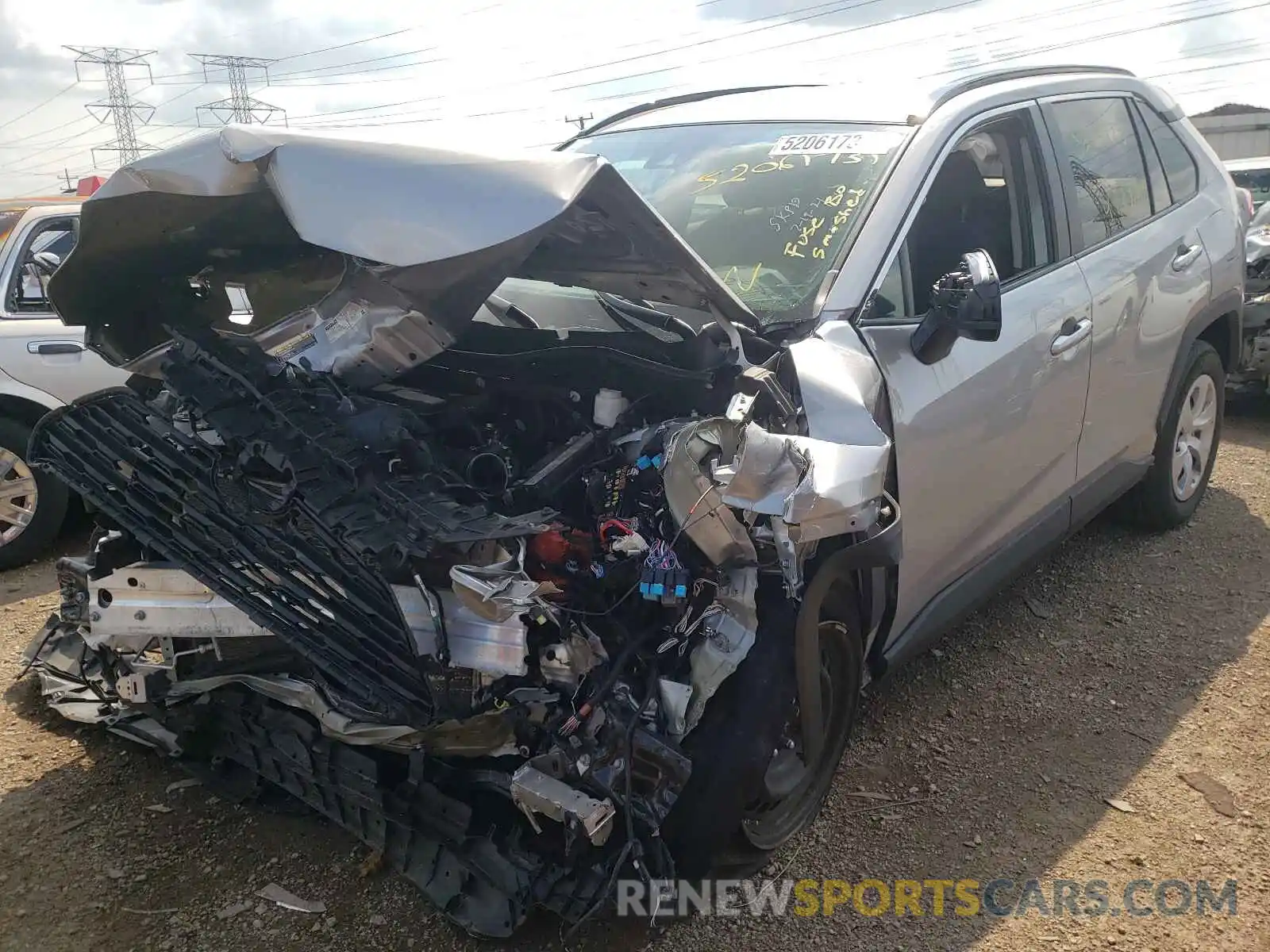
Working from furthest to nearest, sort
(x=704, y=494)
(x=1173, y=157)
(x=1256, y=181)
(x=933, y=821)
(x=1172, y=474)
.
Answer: (x=1256, y=181) < (x=1172, y=474) < (x=1173, y=157) < (x=933, y=821) < (x=704, y=494)

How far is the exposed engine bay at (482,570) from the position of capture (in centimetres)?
214

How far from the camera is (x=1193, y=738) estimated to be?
3297 millimetres

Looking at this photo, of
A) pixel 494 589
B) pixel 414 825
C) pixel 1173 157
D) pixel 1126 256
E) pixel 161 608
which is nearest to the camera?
pixel 494 589

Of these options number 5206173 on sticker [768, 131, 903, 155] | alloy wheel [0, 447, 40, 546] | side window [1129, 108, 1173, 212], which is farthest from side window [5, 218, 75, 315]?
side window [1129, 108, 1173, 212]

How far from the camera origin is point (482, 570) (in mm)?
2037

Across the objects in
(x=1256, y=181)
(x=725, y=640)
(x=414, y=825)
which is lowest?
(x=1256, y=181)

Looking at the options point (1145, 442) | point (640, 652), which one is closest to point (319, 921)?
point (640, 652)

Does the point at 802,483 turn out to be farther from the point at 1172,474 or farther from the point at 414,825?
the point at 1172,474

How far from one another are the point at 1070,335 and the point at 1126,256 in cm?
69

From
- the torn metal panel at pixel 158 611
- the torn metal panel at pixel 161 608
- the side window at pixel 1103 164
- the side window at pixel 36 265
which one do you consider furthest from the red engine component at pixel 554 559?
the side window at pixel 36 265

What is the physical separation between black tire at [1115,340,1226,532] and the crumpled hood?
9.51 ft

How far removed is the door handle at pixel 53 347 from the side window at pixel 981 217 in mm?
4175

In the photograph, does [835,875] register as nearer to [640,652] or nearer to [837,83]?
[640,652]

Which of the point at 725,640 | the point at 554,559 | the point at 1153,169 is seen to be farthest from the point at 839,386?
the point at 1153,169
